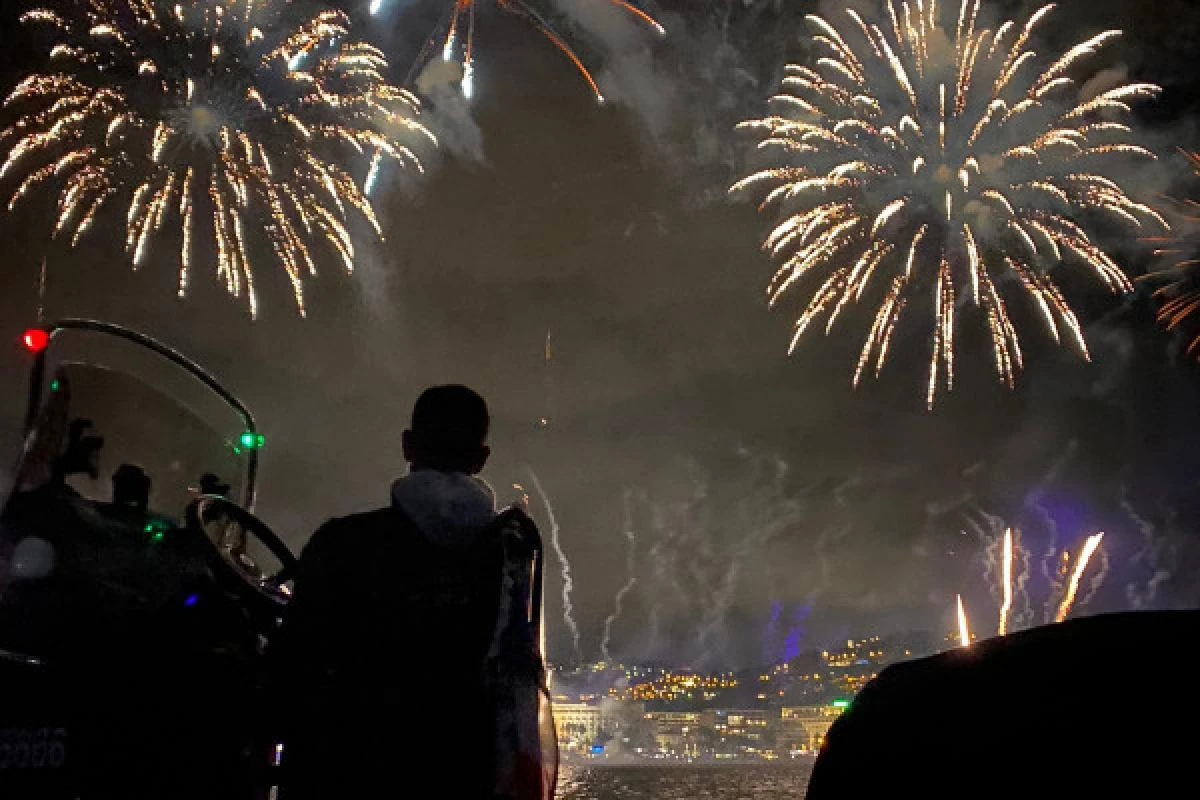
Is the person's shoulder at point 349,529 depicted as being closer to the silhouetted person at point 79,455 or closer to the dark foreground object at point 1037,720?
the dark foreground object at point 1037,720

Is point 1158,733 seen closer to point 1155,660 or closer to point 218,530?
point 1155,660

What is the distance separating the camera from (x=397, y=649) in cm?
353

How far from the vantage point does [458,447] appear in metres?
4.05

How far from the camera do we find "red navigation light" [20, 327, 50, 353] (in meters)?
5.70

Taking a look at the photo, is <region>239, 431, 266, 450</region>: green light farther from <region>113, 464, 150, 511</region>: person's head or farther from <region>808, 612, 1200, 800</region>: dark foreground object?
<region>808, 612, 1200, 800</region>: dark foreground object

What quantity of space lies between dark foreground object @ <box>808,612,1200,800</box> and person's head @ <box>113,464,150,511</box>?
5.15 metres

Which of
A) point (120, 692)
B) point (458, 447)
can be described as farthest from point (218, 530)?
point (458, 447)

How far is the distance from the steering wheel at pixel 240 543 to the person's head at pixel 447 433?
0.71 metres

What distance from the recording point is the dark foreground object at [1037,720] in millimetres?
1411

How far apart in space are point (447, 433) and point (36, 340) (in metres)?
3.28

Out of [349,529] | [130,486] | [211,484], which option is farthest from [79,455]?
[349,529]

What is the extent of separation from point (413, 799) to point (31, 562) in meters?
2.74

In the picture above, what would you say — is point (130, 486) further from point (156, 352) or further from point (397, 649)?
point (397, 649)

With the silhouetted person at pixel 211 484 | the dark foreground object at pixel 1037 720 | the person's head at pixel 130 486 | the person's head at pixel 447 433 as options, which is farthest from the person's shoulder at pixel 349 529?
the silhouetted person at pixel 211 484
